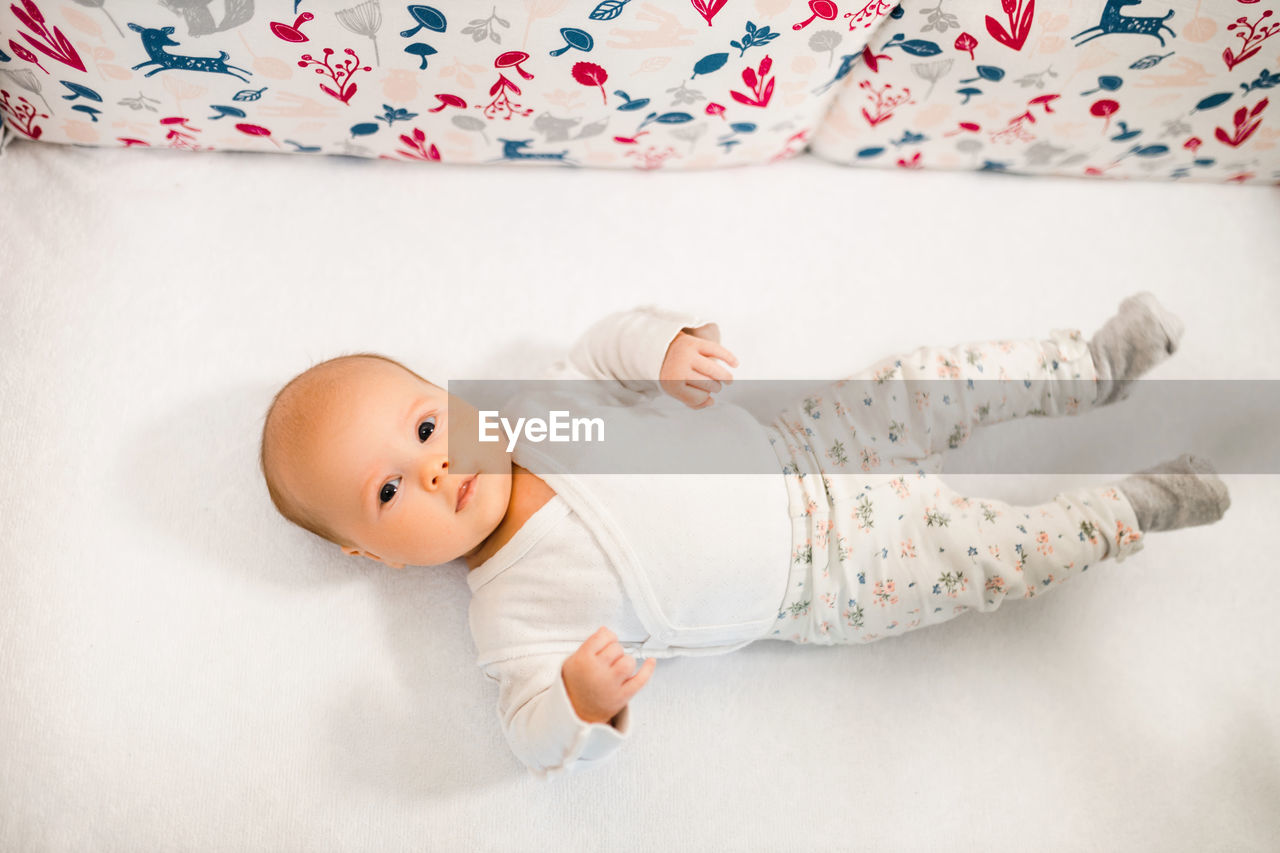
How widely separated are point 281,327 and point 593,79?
0.54 m

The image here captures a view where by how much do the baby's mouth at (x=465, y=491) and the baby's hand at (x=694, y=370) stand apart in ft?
0.84

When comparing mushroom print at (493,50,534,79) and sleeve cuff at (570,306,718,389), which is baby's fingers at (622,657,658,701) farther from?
mushroom print at (493,50,534,79)

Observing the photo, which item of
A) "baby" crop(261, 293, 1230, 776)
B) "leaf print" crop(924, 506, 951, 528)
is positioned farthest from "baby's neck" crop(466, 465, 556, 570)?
"leaf print" crop(924, 506, 951, 528)

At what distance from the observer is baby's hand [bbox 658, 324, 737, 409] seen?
96 cm

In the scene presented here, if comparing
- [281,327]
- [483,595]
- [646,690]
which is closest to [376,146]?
[281,327]

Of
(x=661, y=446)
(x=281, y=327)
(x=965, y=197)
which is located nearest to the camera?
(x=661, y=446)

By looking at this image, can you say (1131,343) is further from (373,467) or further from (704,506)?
(373,467)

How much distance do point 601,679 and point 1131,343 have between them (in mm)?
804

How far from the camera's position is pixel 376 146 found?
1.17 m

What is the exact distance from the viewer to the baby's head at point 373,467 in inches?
33.7

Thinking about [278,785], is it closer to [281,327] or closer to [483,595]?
[483,595]

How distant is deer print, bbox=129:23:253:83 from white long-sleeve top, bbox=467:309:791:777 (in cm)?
60

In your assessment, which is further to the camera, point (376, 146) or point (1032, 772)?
point (376, 146)

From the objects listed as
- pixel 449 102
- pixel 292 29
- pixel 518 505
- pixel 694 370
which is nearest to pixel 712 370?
pixel 694 370
